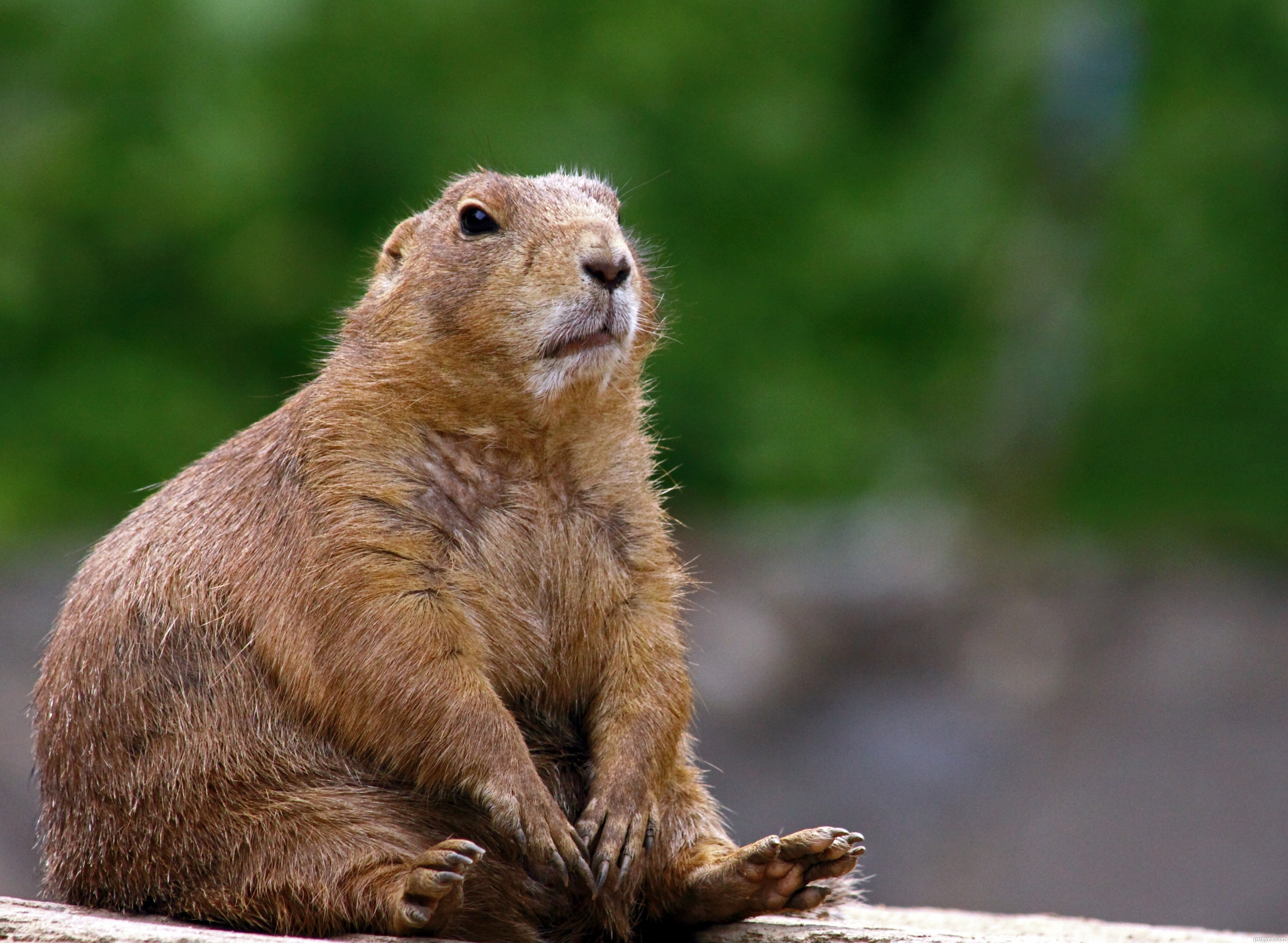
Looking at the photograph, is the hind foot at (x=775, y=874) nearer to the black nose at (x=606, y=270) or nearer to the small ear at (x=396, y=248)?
the black nose at (x=606, y=270)

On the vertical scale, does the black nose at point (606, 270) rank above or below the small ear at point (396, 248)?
below

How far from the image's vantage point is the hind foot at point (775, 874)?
4.85m

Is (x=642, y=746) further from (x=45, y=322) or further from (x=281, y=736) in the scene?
(x=45, y=322)

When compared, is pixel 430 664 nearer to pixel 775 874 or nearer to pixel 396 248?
pixel 775 874

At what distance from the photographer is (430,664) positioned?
4777mm

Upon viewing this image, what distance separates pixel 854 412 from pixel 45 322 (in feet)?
27.8

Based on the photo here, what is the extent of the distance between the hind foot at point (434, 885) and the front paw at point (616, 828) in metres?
0.48

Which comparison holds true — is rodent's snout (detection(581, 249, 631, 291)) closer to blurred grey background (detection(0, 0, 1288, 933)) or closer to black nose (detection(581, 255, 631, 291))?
black nose (detection(581, 255, 631, 291))

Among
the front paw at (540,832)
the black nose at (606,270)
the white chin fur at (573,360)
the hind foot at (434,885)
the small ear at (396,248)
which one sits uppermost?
the small ear at (396,248)

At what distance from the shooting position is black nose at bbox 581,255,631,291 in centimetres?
518

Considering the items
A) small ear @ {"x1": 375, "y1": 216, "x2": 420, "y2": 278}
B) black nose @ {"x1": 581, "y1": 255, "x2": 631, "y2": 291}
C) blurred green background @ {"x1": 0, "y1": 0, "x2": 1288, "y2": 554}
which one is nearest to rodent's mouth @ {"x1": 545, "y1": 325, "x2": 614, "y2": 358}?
black nose @ {"x1": 581, "y1": 255, "x2": 631, "y2": 291}

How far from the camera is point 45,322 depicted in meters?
14.8

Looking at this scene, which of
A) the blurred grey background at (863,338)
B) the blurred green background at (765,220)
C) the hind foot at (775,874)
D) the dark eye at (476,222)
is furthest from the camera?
the blurred green background at (765,220)

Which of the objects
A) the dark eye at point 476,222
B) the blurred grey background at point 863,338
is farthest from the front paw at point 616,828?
the blurred grey background at point 863,338
